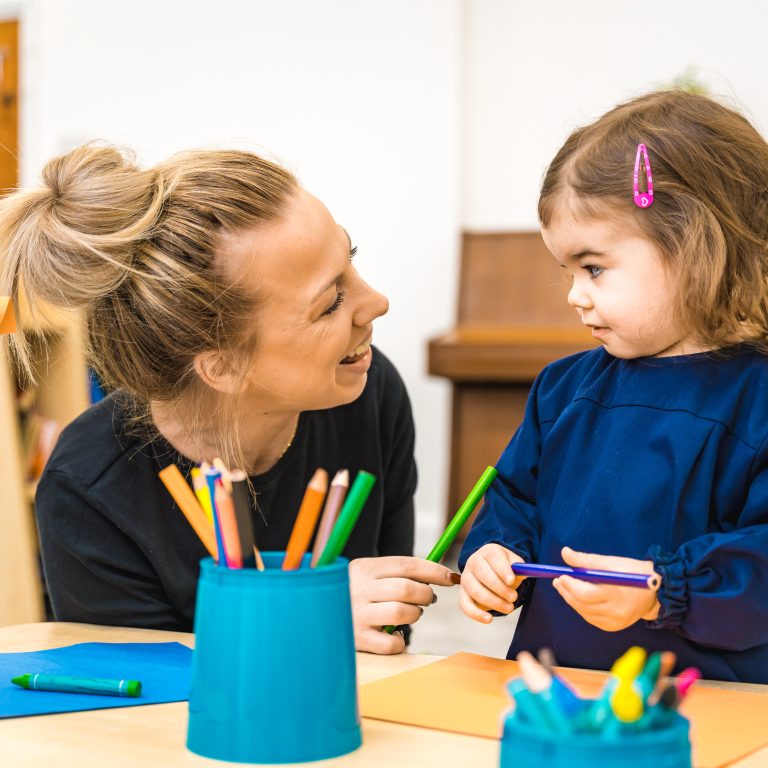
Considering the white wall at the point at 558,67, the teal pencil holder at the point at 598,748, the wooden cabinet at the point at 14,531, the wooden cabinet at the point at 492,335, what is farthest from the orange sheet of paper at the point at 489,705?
the white wall at the point at 558,67

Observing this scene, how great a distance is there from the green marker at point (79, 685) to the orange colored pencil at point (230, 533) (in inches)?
7.3

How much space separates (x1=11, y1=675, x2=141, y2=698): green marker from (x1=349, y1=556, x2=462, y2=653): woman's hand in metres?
0.22

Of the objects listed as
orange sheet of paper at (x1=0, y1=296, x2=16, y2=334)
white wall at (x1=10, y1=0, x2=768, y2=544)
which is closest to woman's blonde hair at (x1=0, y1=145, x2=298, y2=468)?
orange sheet of paper at (x1=0, y1=296, x2=16, y2=334)

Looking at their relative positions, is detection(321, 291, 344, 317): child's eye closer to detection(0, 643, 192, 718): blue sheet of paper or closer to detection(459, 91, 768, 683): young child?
detection(459, 91, 768, 683): young child

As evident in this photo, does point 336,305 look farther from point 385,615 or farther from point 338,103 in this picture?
point 338,103

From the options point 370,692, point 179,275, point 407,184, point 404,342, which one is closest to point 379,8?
point 407,184

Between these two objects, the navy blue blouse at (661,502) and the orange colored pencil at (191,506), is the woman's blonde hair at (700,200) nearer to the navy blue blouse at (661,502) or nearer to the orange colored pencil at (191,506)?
the navy blue blouse at (661,502)

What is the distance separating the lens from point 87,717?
0.73 metres

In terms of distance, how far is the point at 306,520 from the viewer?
0.63m

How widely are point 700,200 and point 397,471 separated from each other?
0.66 meters

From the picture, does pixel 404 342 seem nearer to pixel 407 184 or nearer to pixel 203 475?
pixel 407 184

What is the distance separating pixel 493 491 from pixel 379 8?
353 cm

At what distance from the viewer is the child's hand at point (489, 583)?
2.84 ft

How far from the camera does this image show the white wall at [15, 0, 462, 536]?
13.7 ft
